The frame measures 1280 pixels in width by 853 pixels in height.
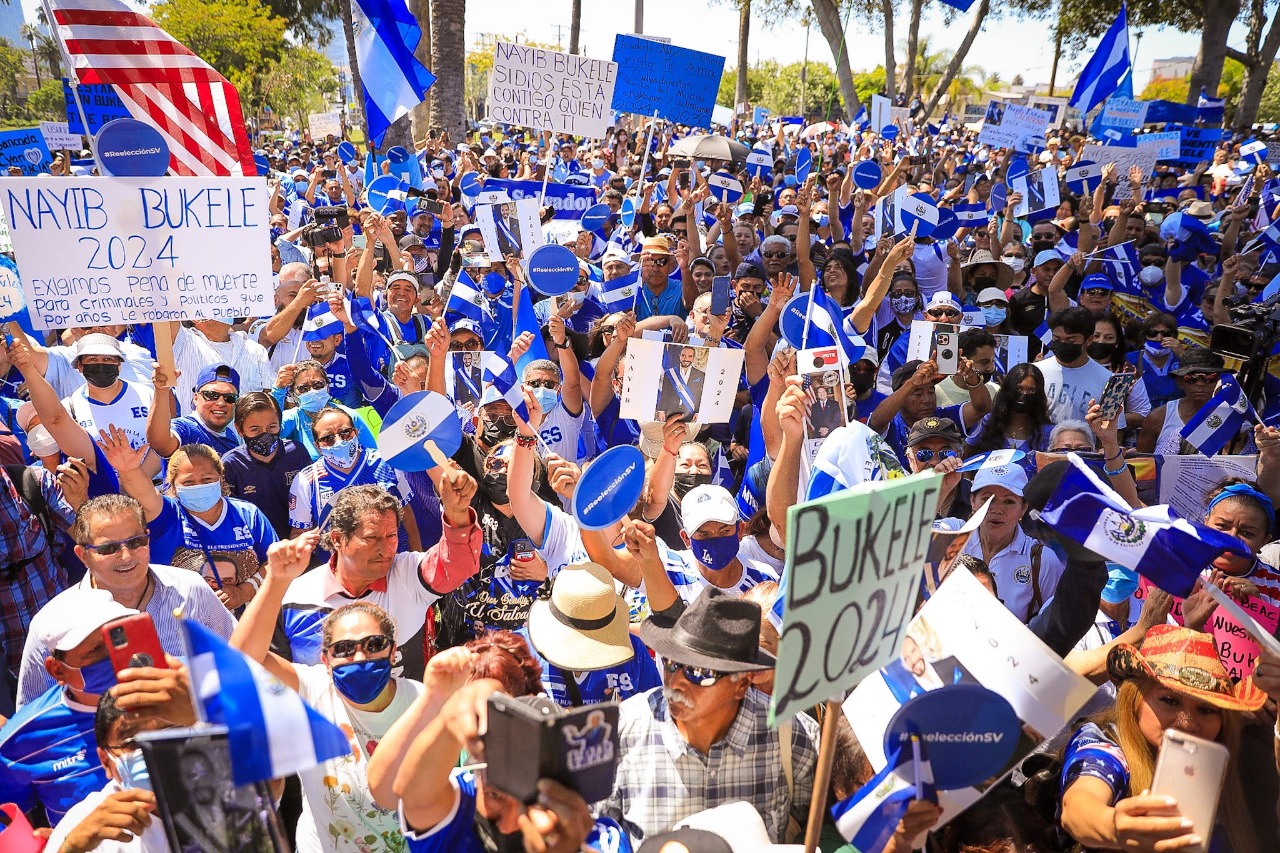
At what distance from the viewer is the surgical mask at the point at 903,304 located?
7902 millimetres

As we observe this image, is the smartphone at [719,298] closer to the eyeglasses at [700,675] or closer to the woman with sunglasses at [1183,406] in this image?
the woman with sunglasses at [1183,406]

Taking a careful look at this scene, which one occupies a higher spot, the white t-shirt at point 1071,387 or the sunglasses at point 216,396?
the white t-shirt at point 1071,387

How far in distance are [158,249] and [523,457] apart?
2353 millimetres

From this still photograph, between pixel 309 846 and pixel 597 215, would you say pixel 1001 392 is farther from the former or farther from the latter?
pixel 597 215

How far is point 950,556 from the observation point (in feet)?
12.7

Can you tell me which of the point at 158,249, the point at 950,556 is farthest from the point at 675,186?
the point at 950,556

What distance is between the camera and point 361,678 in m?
2.84

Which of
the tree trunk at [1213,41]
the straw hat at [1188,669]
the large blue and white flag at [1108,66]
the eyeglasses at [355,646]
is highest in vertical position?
the tree trunk at [1213,41]

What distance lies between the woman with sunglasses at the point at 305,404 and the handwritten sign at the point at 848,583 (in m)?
3.49

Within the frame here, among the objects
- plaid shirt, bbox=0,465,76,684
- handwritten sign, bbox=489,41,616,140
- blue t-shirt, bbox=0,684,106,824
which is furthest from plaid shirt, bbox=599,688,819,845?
handwritten sign, bbox=489,41,616,140

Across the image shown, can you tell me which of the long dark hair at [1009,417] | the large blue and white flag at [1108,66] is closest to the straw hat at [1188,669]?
the long dark hair at [1009,417]

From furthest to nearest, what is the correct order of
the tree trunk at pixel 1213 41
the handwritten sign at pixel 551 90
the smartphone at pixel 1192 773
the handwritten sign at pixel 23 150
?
the tree trunk at pixel 1213 41 → the handwritten sign at pixel 23 150 → the handwritten sign at pixel 551 90 → the smartphone at pixel 1192 773

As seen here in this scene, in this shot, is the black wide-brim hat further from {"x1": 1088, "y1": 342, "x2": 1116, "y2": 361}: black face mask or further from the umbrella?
the umbrella

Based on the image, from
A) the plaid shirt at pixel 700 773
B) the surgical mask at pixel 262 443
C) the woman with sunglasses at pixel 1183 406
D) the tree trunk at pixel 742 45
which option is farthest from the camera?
the tree trunk at pixel 742 45
